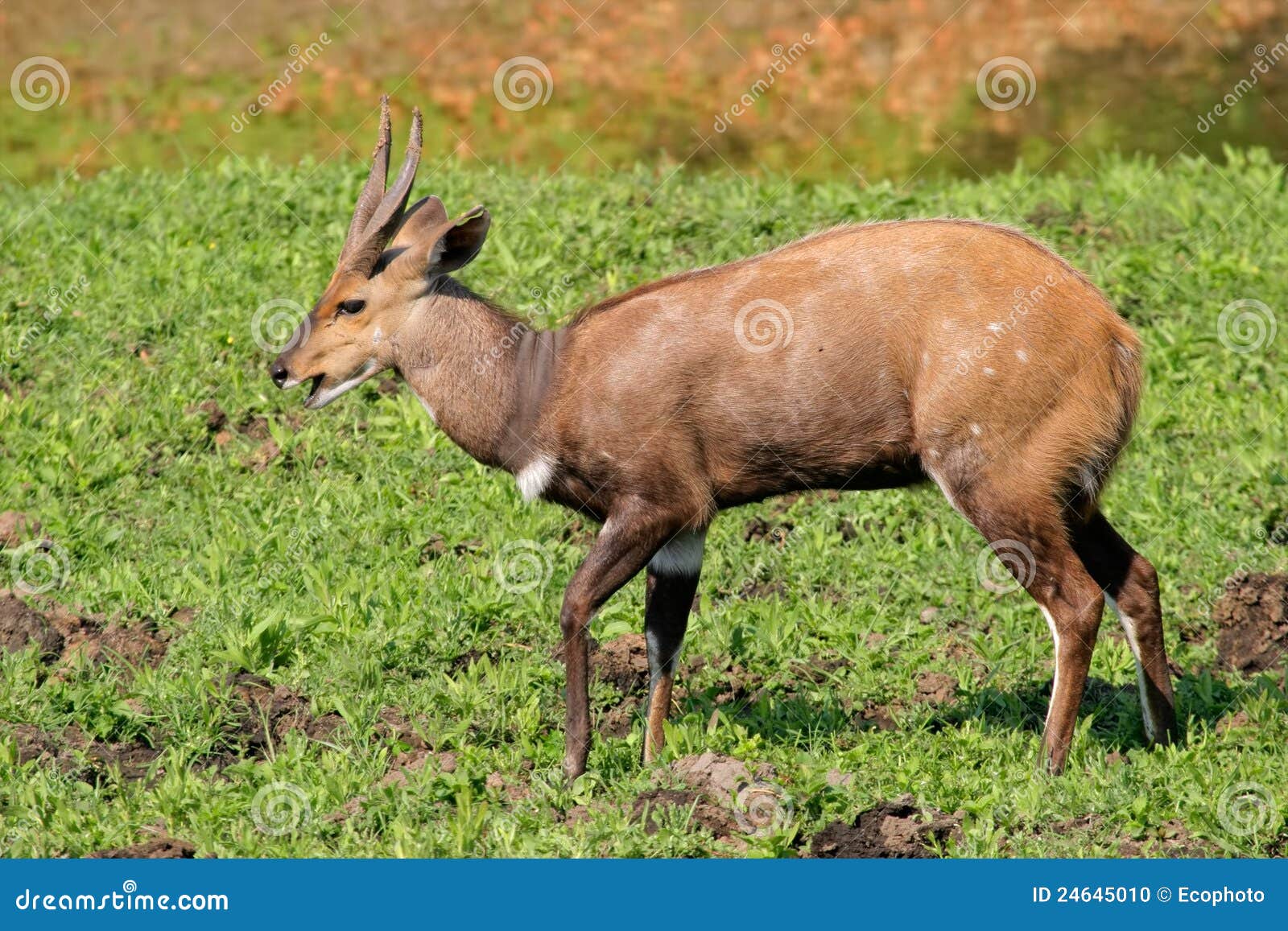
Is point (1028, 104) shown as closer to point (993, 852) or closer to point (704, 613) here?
point (704, 613)

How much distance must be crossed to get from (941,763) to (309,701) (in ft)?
8.24

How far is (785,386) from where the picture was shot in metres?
6.18

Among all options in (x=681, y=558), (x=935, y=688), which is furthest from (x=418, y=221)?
(x=935, y=688)

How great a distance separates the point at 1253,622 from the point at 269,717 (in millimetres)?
4184

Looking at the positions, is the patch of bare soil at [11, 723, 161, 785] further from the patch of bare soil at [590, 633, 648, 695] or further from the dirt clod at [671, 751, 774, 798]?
the dirt clod at [671, 751, 774, 798]

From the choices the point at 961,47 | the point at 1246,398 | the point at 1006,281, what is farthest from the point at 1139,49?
the point at 1006,281

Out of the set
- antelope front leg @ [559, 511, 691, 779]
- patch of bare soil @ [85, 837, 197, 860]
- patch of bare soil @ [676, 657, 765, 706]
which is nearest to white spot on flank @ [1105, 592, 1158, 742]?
patch of bare soil @ [676, 657, 765, 706]

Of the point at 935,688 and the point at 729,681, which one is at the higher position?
the point at 935,688

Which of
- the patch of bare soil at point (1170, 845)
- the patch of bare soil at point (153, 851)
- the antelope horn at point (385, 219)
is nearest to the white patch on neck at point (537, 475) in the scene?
the antelope horn at point (385, 219)

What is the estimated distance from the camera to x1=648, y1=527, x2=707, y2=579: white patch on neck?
6.68m

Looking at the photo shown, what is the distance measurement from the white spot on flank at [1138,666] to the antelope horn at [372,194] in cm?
324

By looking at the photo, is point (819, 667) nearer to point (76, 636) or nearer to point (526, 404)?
point (526, 404)

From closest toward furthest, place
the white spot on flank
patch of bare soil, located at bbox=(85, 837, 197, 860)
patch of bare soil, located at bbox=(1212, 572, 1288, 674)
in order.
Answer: patch of bare soil, located at bbox=(85, 837, 197, 860), the white spot on flank, patch of bare soil, located at bbox=(1212, 572, 1288, 674)

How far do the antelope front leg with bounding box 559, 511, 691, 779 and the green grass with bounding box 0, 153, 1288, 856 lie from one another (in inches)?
6.3
